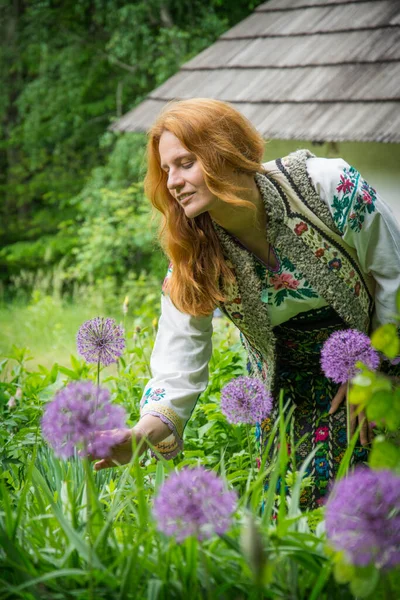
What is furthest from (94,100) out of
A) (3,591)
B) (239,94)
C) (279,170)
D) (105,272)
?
(3,591)

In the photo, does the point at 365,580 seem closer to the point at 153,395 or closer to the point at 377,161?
the point at 153,395

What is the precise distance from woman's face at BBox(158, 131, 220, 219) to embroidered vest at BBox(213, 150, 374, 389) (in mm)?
209

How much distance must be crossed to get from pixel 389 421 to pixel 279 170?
1.21 m

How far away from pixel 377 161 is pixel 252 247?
339cm

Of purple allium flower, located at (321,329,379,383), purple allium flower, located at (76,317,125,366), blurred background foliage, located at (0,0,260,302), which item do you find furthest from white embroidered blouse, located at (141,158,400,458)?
blurred background foliage, located at (0,0,260,302)

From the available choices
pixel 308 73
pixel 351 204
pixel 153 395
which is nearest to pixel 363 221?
pixel 351 204

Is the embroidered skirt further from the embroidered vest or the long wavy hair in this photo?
the long wavy hair

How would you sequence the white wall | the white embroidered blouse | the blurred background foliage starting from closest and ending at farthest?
the white embroidered blouse, the white wall, the blurred background foliage

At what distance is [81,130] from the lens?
11445mm

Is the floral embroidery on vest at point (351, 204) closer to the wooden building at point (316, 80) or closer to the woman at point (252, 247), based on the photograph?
the woman at point (252, 247)

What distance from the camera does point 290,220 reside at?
218cm

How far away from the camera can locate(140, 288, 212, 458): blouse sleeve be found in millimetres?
2021

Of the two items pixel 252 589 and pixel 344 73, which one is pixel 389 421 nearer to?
pixel 252 589

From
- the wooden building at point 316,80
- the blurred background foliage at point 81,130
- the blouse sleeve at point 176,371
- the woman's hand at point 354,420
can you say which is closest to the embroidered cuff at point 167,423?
the blouse sleeve at point 176,371
